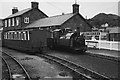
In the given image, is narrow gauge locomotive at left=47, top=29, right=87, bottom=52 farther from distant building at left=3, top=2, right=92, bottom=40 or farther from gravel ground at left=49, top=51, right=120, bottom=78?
distant building at left=3, top=2, right=92, bottom=40

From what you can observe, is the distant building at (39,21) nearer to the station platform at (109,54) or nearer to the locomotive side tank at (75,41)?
the locomotive side tank at (75,41)

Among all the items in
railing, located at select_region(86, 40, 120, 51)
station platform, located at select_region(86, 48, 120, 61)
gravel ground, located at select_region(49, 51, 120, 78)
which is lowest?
gravel ground, located at select_region(49, 51, 120, 78)

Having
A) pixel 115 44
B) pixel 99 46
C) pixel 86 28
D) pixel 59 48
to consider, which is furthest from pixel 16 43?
pixel 86 28

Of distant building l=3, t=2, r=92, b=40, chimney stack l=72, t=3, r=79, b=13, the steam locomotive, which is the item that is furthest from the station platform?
chimney stack l=72, t=3, r=79, b=13

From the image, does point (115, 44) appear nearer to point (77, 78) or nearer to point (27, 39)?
point (27, 39)

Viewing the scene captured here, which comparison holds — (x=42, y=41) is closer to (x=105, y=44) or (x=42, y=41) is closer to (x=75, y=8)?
(x=105, y=44)

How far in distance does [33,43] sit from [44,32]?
1902 mm

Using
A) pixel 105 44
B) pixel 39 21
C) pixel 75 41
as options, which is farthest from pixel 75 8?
pixel 75 41

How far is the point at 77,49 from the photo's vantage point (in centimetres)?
1608

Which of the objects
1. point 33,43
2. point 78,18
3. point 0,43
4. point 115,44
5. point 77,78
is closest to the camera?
point 77,78

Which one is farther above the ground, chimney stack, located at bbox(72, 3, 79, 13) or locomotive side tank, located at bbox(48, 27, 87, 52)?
chimney stack, located at bbox(72, 3, 79, 13)

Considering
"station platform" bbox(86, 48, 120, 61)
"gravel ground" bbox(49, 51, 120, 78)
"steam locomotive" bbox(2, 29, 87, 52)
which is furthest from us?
"steam locomotive" bbox(2, 29, 87, 52)

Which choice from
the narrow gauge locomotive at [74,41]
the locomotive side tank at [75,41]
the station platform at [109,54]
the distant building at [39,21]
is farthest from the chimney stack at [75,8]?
the station platform at [109,54]

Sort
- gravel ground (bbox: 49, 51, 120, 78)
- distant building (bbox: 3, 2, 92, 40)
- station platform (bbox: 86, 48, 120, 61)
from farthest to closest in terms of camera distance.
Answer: distant building (bbox: 3, 2, 92, 40)
station platform (bbox: 86, 48, 120, 61)
gravel ground (bbox: 49, 51, 120, 78)
